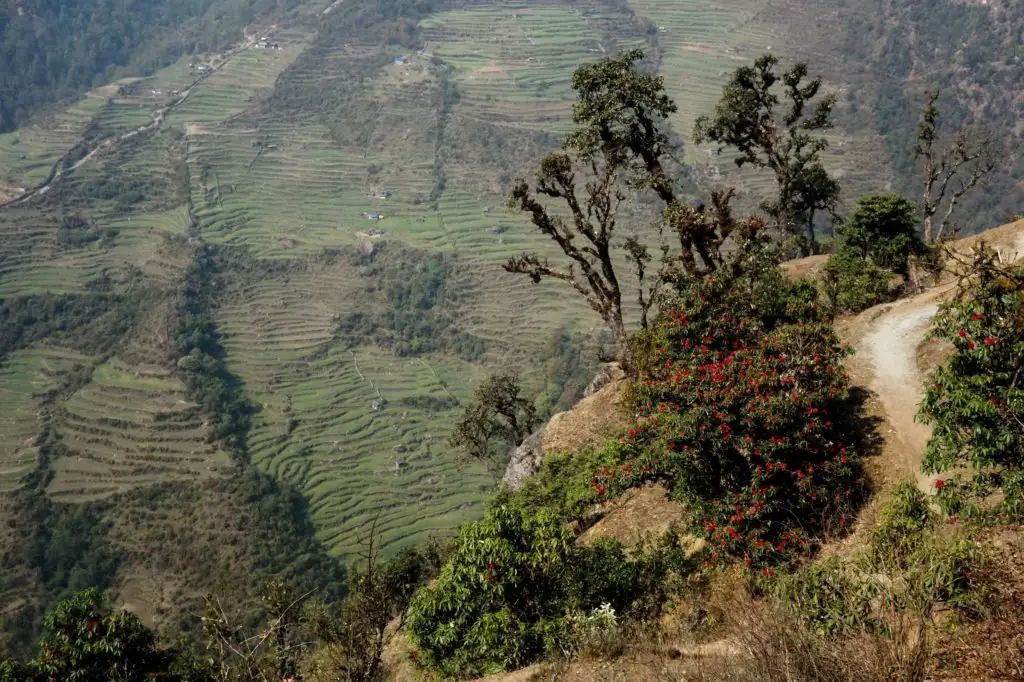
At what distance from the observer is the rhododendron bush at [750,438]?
10.5 meters

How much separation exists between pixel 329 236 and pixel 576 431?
344 ft

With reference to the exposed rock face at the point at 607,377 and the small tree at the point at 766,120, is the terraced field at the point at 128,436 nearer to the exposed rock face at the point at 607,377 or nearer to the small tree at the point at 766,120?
the exposed rock face at the point at 607,377

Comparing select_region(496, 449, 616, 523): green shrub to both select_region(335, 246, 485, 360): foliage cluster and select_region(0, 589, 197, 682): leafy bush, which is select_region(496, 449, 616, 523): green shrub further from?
select_region(335, 246, 485, 360): foliage cluster

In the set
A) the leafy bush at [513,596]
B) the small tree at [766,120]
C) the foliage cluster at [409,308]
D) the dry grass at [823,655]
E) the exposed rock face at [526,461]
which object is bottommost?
the foliage cluster at [409,308]

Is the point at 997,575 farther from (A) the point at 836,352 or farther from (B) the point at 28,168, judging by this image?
(B) the point at 28,168

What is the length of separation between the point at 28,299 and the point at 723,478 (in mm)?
115679

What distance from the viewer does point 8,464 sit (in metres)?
71.4

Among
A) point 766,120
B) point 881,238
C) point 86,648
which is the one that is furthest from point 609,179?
point 881,238

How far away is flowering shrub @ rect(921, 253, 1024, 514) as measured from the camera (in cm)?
827

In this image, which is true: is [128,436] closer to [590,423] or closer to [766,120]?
[590,423]

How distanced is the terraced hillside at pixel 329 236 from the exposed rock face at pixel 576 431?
31.9 m

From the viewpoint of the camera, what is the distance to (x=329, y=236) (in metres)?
119

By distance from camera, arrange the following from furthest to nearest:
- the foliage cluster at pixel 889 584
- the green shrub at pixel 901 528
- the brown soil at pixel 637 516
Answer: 1. the brown soil at pixel 637 516
2. the green shrub at pixel 901 528
3. the foliage cluster at pixel 889 584

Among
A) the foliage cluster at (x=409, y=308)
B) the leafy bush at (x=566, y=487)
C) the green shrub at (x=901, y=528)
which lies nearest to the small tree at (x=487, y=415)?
the leafy bush at (x=566, y=487)
